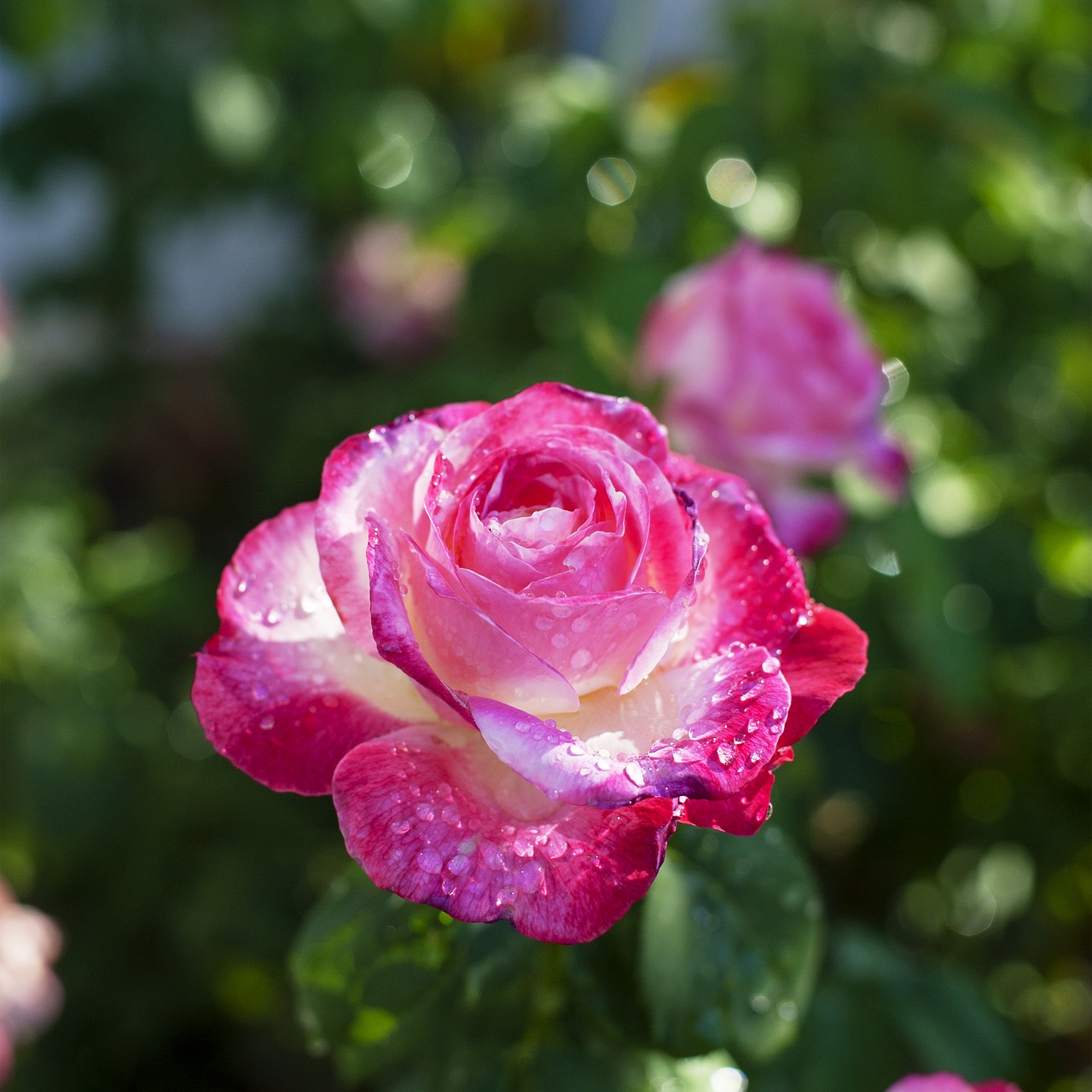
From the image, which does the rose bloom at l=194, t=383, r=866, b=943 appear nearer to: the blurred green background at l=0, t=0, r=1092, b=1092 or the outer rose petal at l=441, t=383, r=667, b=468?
the outer rose petal at l=441, t=383, r=667, b=468

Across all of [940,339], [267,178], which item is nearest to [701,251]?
[940,339]

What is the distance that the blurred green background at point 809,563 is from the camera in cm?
91

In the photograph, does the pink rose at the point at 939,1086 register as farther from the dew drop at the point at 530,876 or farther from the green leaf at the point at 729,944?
the dew drop at the point at 530,876

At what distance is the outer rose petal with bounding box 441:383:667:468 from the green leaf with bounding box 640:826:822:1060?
17 cm

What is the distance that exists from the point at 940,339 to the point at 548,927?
3.45ft

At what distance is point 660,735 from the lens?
347 mm

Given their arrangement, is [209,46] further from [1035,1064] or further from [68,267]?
[1035,1064]

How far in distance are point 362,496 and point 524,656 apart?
82mm

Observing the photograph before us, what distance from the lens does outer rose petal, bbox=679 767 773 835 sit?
336mm

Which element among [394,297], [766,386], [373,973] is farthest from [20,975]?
[394,297]

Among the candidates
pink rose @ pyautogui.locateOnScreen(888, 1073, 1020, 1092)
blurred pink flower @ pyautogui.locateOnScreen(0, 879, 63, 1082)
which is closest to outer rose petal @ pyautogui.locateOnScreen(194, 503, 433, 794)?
pink rose @ pyautogui.locateOnScreen(888, 1073, 1020, 1092)

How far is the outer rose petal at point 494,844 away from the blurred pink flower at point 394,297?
6.04ft

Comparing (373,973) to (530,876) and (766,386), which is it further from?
(766,386)

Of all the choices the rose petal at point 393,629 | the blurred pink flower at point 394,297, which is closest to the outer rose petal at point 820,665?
the rose petal at point 393,629
